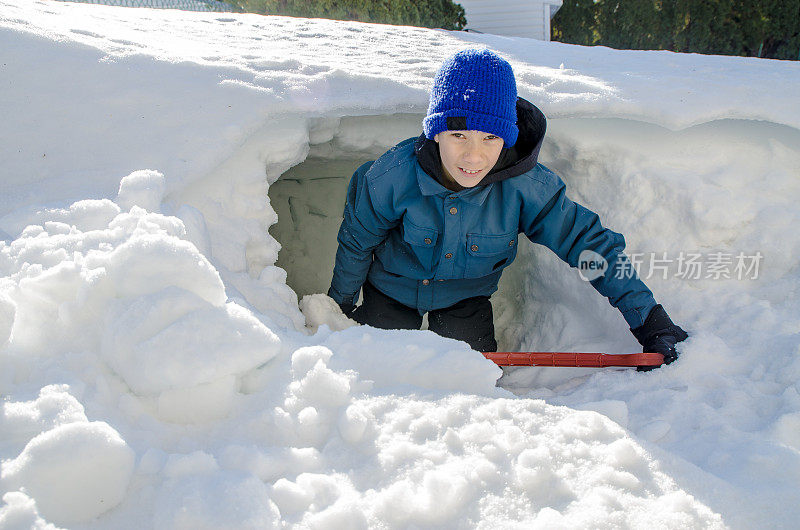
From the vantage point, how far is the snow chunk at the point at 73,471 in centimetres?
82

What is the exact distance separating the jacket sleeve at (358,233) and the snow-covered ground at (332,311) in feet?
0.45

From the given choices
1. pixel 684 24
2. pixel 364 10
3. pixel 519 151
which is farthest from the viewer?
pixel 684 24

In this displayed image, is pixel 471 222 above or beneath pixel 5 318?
beneath

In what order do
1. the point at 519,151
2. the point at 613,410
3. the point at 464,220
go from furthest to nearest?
the point at 464,220 < the point at 519,151 < the point at 613,410

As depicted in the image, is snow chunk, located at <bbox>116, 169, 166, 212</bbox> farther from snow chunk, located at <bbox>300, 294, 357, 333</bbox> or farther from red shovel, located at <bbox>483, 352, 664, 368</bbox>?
red shovel, located at <bbox>483, 352, 664, 368</bbox>

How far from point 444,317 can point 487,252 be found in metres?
0.46

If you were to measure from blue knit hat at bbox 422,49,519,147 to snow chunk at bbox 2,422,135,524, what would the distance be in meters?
1.20

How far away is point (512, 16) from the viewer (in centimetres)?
834

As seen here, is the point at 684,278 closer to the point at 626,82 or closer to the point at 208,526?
the point at 626,82

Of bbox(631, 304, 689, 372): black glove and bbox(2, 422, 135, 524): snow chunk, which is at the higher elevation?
bbox(2, 422, 135, 524): snow chunk

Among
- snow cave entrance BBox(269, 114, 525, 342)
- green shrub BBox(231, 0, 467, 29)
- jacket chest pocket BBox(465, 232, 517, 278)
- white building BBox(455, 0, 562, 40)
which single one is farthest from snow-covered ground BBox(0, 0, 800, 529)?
white building BBox(455, 0, 562, 40)

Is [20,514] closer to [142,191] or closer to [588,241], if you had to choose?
[142,191]

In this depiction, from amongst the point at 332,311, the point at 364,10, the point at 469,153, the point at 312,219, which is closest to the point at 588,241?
the point at 469,153

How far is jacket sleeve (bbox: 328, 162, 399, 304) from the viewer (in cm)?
204
